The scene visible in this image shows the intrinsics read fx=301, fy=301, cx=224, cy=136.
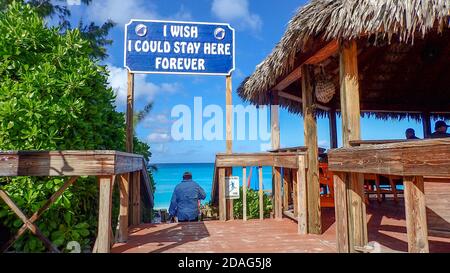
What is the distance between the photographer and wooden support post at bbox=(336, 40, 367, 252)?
3.02 metres

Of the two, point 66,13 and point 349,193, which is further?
point 66,13

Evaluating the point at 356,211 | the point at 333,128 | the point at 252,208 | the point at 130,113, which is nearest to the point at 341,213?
the point at 356,211

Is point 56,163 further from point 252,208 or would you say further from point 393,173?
point 252,208

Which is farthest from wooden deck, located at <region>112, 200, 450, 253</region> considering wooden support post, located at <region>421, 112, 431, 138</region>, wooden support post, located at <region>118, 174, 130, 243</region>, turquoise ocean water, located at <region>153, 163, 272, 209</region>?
turquoise ocean water, located at <region>153, 163, 272, 209</region>

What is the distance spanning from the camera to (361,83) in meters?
6.97

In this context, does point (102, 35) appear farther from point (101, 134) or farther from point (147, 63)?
point (101, 134)

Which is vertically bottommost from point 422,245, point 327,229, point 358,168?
point 327,229

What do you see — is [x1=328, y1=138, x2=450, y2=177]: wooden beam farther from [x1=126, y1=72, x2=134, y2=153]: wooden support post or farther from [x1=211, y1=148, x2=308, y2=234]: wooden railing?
[x1=126, y1=72, x2=134, y2=153]: wooden support post

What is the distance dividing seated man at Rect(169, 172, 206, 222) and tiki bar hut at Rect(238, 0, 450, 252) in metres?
1.99

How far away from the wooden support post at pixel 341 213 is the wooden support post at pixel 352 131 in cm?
1

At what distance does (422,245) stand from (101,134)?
3671 millimetres

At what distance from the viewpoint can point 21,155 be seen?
7.57ft

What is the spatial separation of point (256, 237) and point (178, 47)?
325cm
